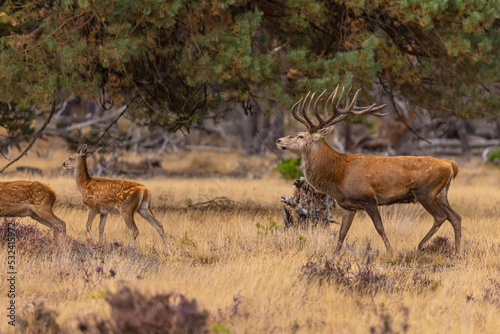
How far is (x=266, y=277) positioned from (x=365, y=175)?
285cm

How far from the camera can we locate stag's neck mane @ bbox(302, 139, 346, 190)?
30.6 ft

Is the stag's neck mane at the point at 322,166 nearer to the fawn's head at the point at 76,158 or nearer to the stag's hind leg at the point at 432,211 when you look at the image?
the stag's hind leg at the point at 432,211

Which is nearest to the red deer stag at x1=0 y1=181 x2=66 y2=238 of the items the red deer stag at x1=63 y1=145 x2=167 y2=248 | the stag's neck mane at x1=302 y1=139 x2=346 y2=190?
the red deer stag at x1=63 y1=145 x2=167 y2=248

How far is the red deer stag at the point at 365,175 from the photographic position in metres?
9.19

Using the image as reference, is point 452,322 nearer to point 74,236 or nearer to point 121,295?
point 121,295

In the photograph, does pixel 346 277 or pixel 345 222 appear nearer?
pixel 346 277

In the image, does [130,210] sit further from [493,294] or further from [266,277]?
[493,294]

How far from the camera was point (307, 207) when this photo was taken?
10.8m

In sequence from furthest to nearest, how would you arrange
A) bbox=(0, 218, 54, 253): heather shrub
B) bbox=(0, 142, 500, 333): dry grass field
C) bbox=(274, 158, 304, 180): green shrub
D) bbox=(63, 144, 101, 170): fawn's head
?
bbox=(274, 158, 304, 180): green shrub
bbox=(63, 144, 101, 170): fawn's head
bbox=(0, 218, 54, 253): heather shrub
bbox=(0, 142, 500, 333): dry grass field

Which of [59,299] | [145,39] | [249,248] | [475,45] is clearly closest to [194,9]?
[145,39]

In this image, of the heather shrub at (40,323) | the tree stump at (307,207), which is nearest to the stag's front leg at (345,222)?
the tree stump at (307,207)

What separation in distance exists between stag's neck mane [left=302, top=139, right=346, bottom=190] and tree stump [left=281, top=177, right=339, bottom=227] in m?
1.38

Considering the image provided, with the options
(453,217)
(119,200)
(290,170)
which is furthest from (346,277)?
(290,170)

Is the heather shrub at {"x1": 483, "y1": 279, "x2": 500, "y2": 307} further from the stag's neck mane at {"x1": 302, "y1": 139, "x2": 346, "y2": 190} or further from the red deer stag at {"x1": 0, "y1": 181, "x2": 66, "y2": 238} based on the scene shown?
the red deer stag at {"x1": 0, "y1": 181, "x2": 66, "y2": 238}
